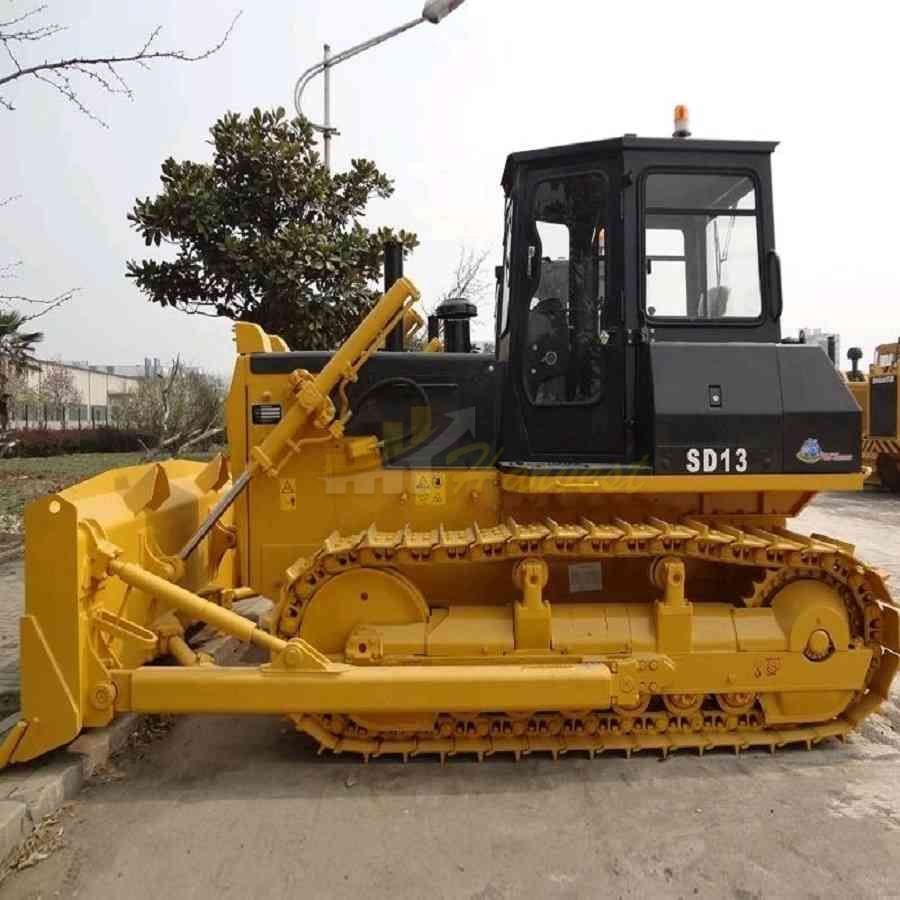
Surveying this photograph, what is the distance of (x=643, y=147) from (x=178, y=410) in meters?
18.9

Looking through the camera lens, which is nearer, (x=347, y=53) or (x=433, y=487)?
(x=433, y=487)

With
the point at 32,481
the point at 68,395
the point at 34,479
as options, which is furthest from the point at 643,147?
the point at 68,395

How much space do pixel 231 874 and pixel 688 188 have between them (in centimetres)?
424

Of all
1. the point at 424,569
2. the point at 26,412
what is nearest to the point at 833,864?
the point at 424,569

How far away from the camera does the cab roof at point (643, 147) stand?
4.34 m

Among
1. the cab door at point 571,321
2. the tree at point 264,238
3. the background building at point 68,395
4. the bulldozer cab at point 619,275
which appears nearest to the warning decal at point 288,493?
the bulldozer cab at point 619,275

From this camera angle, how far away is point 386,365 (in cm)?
467

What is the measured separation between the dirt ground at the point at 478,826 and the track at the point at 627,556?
0.11 metres

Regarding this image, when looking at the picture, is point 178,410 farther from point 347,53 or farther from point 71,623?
point 71,623

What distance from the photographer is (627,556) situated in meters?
4.16

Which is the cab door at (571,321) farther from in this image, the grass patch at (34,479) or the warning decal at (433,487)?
the grass patch at (34,479)

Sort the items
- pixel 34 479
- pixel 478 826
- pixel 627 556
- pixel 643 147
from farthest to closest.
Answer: pixel 34 479 < pixel 643 147 < pixel 627 556 < pixel 478 826

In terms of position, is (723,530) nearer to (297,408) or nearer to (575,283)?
(575,283)

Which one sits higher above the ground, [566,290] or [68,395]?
[68,395]
